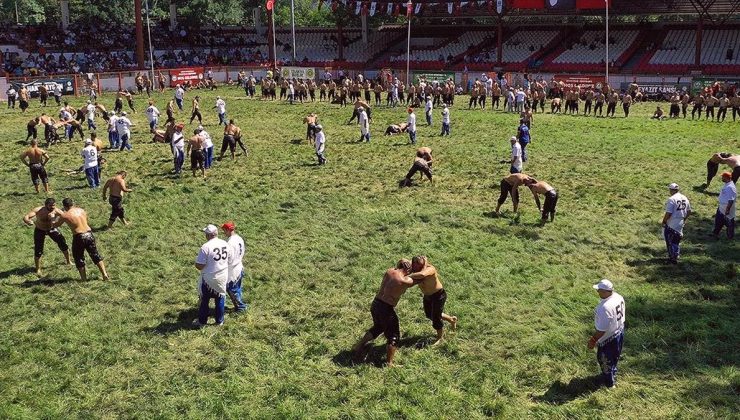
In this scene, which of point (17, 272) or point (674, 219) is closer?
point (674, 219)

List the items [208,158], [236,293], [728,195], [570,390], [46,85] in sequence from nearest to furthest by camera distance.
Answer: [570,390] → [236,293] → [728,195] → [208,158] → [46,85]

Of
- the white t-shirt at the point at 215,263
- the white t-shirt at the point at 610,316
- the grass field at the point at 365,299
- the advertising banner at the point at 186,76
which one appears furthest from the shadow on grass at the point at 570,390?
the advertising banner at the point at 186,76

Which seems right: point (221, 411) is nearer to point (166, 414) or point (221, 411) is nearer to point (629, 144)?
point (166, 414)

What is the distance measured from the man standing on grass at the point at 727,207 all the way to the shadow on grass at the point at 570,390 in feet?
25.2

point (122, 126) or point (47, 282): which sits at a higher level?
point (122, 126)

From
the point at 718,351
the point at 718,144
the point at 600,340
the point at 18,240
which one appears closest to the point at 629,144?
the point at 718,144

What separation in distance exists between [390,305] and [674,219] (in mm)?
7164

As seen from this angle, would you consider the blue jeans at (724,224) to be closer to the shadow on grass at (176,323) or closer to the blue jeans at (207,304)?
the blue jeans at (207,304)

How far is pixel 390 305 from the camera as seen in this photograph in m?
9.85

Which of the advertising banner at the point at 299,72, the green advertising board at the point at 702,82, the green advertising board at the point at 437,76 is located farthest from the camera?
the advertising banner at the point at 299,72

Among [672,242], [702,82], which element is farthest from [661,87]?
[672,242]

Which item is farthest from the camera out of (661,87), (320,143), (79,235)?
(661,87)

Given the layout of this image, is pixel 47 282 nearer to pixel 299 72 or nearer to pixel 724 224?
pixel 724 224

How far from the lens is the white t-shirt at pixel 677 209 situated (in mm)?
13547
